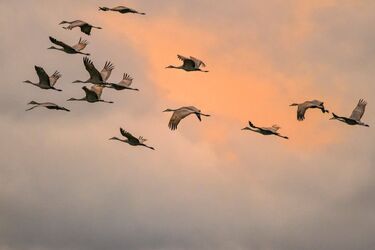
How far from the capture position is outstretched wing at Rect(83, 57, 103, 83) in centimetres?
10425

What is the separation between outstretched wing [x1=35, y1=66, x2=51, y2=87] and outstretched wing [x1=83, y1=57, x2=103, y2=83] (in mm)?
4769

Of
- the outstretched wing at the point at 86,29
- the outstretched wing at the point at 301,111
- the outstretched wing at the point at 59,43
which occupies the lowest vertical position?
the outstretched wing at the point at 301,111

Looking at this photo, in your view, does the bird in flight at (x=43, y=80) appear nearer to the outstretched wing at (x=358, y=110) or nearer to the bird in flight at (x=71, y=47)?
the bird in flight at (x=71, y=47)

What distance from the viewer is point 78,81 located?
111 metres

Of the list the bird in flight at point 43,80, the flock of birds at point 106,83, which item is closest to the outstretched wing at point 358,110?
the flock of birds at point 106,83

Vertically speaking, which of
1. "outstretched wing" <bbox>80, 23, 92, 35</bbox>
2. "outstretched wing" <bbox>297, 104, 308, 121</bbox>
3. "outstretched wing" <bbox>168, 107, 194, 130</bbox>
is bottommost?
"outstretched wing" <bbox>168, 107, 194, 130</bbox>

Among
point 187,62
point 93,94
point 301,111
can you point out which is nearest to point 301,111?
point 301,111

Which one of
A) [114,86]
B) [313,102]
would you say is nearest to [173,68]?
[114,86]

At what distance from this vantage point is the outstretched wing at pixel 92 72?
4104 inches

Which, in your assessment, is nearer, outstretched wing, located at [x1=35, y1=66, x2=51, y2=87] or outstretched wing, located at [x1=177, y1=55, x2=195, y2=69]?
outstretched wing, located at [x1=177, y1=55, x2=195, y2=69]

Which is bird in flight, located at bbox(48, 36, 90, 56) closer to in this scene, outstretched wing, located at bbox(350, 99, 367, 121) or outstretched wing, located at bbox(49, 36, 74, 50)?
outstretched wing, located at bbox(49, 36, 74, 50)

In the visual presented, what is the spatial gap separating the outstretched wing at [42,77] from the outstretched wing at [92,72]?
4769 mm

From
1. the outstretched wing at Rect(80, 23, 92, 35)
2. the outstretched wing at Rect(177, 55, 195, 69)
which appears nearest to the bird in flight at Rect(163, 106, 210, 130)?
the outstretched wing at Rect(177, 55, 195, 69)

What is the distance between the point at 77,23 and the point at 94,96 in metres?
7.17
